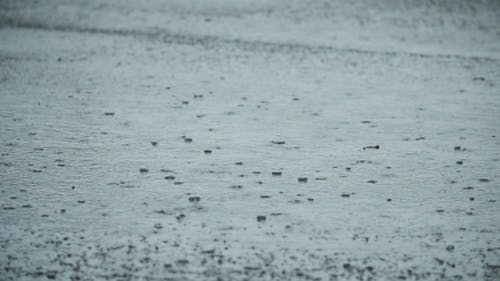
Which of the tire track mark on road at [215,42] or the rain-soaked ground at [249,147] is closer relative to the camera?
the rain-soaked ground at [249,147]

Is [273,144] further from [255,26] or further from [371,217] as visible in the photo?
[255,26]

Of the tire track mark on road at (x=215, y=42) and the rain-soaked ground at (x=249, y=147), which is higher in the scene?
the tire track mark on road at (x=215, y=42)

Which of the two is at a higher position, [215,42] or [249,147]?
[215,42]

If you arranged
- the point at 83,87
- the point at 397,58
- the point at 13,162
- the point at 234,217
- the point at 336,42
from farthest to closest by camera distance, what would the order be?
1. the point at 336,42
2. the point at 397,58
3. the point at 83,87
4. the point at 13,162
5. the point at 234,217

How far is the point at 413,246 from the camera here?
3625 mm

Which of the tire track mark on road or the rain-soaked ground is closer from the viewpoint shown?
the rain-soaked ground

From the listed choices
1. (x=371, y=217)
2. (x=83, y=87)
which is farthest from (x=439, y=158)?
(x=83, y=87)

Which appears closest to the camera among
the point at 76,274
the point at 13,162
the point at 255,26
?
the point at 76,274

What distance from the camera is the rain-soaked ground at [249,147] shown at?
351 centimetres

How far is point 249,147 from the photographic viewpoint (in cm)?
513

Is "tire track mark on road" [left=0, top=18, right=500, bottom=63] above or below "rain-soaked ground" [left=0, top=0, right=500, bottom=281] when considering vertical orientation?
above

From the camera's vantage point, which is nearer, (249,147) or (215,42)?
(249,147)

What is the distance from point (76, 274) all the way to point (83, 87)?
11.8 ft

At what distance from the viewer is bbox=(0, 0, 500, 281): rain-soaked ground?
11.5 ft
